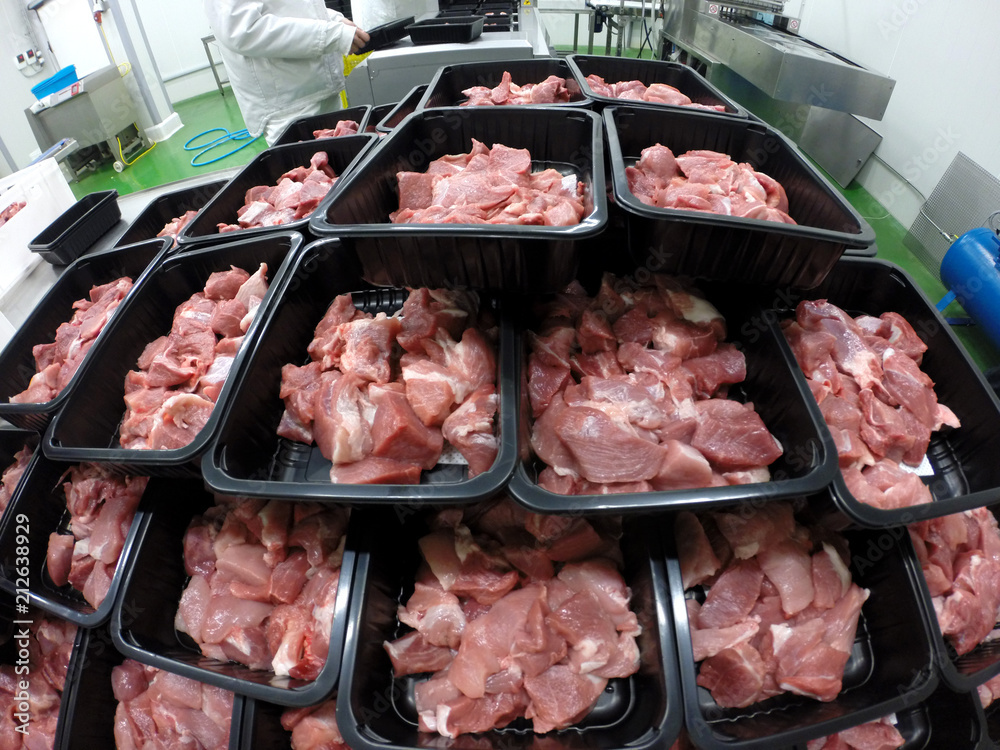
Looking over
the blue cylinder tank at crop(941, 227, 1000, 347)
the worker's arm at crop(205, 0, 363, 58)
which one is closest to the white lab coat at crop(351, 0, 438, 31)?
the worker's arm at crop(205, 0, 363, 58)

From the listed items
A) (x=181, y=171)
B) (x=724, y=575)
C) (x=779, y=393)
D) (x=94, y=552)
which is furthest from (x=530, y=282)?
(x=181, y=171)

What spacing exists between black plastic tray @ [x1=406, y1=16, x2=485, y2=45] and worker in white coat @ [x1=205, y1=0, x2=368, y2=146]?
0.42m

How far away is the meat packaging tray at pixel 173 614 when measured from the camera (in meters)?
1.08

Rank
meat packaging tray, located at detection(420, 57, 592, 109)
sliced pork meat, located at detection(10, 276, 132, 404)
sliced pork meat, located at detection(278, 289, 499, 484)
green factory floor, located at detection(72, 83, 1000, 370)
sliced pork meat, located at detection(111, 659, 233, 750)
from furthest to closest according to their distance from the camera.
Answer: green factory floor, located at detection(72, 83, 1000, 370)
meat packaging tray, located at detection(420, 57, 592, 109)
sliced pork meat, located at detection(10, 276, 132, 404)
sliced pork meat, located at detection(111, 659, 233, 750)
sliced pork meat, located at detection(278, 289, 499, 484)

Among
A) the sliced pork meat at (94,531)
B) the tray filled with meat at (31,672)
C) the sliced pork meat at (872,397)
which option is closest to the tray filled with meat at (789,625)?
the sliced pork meat at (872,397)

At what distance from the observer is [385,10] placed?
4969mm

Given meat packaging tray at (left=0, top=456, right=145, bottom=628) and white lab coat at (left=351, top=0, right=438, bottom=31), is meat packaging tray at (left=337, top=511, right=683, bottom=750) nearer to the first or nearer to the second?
meat packaging tray at (left=0, top=456, right=145, bottom=628)

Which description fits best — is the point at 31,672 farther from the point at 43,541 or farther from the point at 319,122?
the point at 319,122

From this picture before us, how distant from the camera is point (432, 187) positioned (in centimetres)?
145

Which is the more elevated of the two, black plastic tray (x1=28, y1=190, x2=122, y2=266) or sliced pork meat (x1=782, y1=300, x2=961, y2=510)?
black plastic tray (x1=28, y1=190, x2=122, y2=266)

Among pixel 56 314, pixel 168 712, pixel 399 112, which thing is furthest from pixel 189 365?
pixel 399 112

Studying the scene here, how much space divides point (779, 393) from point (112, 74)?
23.3ft

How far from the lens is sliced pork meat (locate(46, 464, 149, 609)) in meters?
1.35

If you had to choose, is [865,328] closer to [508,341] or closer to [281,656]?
[508,341]
